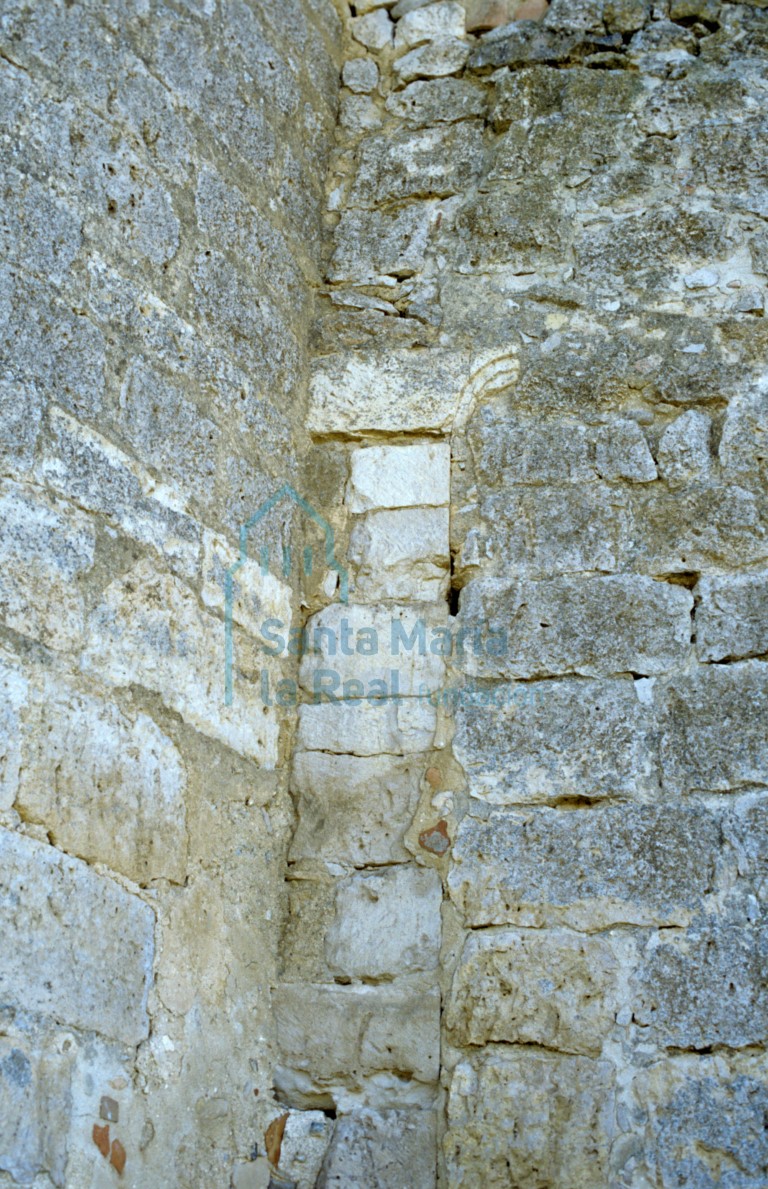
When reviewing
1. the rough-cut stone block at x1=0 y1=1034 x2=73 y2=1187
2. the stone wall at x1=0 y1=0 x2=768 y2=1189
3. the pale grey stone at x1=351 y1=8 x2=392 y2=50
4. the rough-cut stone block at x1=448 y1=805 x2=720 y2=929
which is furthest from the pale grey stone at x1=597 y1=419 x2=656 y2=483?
the rough-cut stone block at x1=0 y1=1034 x2=73 y2=1187

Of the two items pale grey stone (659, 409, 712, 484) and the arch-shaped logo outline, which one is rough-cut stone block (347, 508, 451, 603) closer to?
the arch-shaped logo outline

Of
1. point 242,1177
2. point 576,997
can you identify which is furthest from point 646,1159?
point 242,1177

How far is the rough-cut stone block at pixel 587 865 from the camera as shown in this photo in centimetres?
273

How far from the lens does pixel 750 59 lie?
3492mm

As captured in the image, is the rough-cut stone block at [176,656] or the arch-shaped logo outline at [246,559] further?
the arch-shaped logo outline at [246,559]

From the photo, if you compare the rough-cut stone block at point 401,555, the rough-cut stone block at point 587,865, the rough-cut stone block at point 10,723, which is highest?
the rough-cut stone block at point 401,555

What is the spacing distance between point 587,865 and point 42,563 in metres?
1.25

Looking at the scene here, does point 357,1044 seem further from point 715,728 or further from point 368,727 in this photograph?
point 715,728

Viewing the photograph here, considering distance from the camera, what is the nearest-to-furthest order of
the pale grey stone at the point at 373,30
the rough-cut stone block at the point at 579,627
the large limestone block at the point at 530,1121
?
the large limestone block at the point at 530,1121, the rough-cut stone block at the point at 579,627, the pale grey stone at the point at 373,30

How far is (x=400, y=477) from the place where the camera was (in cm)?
325

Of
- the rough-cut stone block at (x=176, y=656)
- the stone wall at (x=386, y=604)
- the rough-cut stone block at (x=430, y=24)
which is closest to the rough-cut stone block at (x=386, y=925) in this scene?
the stone wall at (x=386, y=604)

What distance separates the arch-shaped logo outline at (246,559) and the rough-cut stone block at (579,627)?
35 cm

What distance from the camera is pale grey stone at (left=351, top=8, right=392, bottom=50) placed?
12.5 ft

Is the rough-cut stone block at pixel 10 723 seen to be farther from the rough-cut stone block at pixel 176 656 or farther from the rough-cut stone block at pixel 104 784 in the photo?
the rough-cut stone block at pixel 176 656
